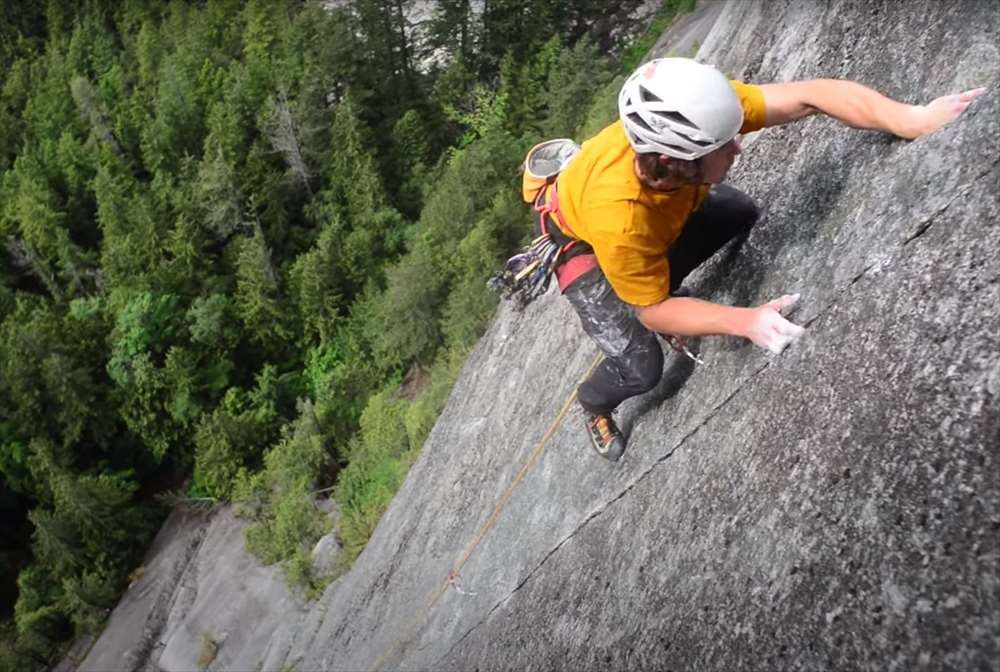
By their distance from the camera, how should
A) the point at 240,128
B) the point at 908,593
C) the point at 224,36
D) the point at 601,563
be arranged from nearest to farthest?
the point at 908,593, the point at 601,563, the point at 240,128, the point at 224,36

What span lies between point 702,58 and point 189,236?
73.6 ft

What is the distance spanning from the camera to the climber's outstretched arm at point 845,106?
3582 millimetres

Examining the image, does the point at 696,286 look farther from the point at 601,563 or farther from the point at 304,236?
the point at 304,236

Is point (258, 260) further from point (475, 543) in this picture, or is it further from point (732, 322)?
point (732, 322)

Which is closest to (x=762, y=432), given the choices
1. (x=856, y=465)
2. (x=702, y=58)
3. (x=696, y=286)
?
(x=856, y=465)

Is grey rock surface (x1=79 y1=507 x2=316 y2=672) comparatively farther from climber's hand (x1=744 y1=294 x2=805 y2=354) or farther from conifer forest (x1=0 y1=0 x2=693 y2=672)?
climber's hand (x1=744 y1=294 x2=805 y2=354)

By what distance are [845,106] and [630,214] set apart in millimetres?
1267

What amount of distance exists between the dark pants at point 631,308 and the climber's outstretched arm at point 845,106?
775 mm

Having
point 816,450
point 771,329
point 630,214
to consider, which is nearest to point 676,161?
point 630,214

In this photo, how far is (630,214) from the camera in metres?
3.43

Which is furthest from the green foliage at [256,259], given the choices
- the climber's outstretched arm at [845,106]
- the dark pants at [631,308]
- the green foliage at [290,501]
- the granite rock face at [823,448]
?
the climber's outstretched arm at [845,106]

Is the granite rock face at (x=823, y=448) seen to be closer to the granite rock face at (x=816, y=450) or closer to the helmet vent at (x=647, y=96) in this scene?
the granite rock face at (x=816, y=450)

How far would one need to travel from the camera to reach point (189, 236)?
26.9m

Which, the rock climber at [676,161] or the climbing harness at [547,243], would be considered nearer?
the rock climber at [676,161]
